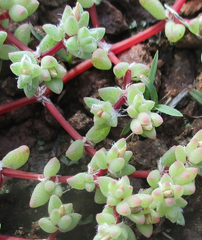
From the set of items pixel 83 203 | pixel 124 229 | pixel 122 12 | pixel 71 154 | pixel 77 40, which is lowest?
pixel 83 203

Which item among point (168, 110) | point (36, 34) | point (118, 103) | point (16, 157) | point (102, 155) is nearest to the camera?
point (102, 155)

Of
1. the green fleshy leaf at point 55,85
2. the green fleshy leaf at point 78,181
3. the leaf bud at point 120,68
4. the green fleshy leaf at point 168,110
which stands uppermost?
the green fleshy leaf at point 55,85

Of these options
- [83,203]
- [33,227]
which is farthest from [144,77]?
[33,227]

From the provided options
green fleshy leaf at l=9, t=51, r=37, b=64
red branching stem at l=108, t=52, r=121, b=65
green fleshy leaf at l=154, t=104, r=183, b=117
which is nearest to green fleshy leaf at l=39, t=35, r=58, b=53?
green fleshy leaf at l=9, t=51, r=37, b=64

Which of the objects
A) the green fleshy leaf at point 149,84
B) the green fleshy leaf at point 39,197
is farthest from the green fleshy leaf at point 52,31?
the green fleshy leaf at point 39,197

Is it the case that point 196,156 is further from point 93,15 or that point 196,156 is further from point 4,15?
point 4,15

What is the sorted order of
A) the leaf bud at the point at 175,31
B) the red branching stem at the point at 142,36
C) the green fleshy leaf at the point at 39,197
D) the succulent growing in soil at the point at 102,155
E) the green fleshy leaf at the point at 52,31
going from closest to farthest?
the succulent growing in soil at the point at 102,155, the green fleshy leaf at the point at 39,197, the green fleshy leaf at the point at 52,31, the leaf bud at the point at 175,31, the red branching stem at the point at 142,36

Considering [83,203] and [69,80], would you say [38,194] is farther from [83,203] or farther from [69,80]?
[69,80]

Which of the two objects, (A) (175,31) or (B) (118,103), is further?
(A) (175,31)

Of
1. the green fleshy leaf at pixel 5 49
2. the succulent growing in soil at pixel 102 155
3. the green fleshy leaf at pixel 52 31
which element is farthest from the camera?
Answer: the green fleshy leaf at pixel 5 49

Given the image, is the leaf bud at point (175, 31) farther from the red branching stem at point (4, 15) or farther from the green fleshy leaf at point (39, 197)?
the green fleshy leaf at point (39, 197)

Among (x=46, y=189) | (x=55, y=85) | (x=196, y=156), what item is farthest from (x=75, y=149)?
(x=196, y=156)
